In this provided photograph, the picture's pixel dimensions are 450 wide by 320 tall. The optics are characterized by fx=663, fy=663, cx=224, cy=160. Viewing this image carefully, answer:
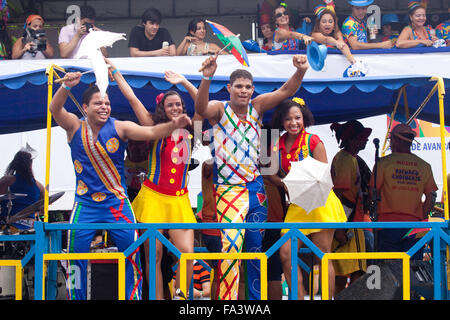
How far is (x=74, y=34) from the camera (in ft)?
31.2

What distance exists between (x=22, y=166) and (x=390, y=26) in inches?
237

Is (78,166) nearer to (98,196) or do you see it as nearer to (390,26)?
(98,196)

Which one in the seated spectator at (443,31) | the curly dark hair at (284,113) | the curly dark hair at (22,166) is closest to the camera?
the curly dark hair at (284,113)

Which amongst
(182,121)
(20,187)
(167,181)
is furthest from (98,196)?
(20,187)

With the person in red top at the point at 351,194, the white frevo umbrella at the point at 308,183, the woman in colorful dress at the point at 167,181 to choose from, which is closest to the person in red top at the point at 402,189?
the person in red top at the point at 351,194

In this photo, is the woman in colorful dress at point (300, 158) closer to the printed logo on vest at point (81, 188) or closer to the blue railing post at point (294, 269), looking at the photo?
the blue railing post at point (294, 269)

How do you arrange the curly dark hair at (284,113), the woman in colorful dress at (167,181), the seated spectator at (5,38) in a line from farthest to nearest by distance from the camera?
the seated spectator at (5,38) < the curly dark hair at (284,113) < the woman in colorful dress at (167,181)

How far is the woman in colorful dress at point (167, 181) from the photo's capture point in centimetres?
534

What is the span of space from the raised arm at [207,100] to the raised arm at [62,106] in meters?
0.96

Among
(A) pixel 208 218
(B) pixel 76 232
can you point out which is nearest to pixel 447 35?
(A) pixel 208 218

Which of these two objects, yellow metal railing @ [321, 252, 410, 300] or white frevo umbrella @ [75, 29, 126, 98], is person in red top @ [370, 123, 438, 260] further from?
white frevo umbrella @ [75, 29, 126, 98]

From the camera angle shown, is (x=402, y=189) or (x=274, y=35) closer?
(x=402, y=189)

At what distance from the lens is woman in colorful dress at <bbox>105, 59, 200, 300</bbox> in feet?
17.5

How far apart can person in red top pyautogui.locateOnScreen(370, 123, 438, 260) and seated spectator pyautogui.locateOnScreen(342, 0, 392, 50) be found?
2978 mm
